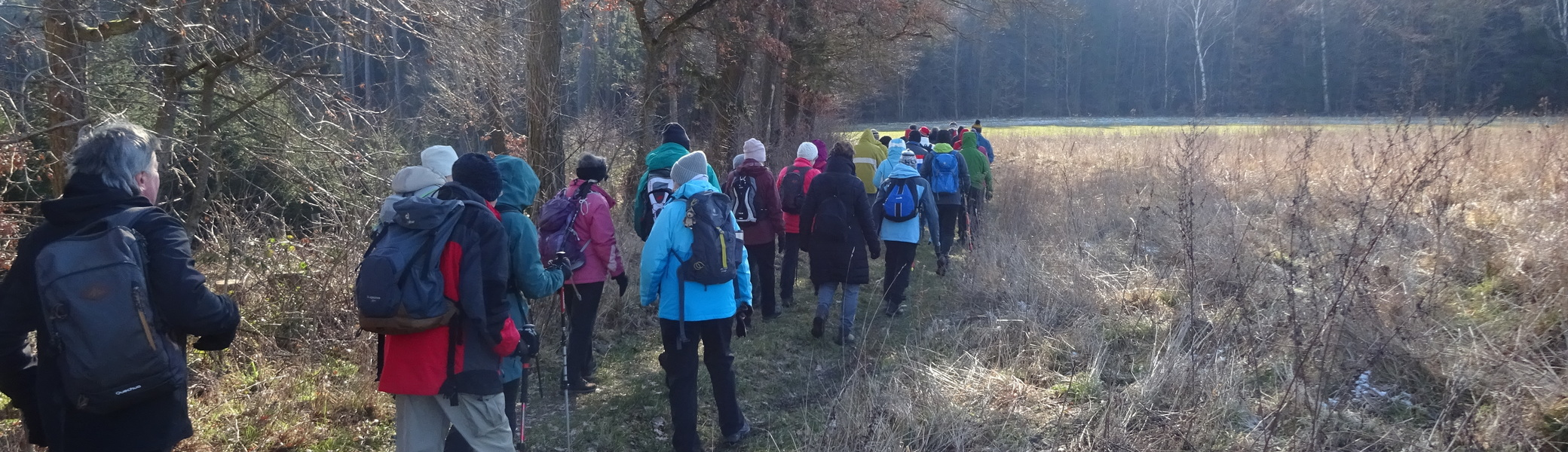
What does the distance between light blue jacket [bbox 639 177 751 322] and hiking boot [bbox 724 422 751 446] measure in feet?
2.47

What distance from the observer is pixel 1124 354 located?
5.79 m

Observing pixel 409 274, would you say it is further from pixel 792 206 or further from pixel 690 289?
pixel 792 206

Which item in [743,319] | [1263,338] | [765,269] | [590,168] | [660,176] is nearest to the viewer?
[743,319]

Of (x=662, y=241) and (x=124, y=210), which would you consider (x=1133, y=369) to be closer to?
(x=662, y=241)

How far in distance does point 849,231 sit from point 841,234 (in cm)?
8

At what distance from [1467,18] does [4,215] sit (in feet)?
91.9

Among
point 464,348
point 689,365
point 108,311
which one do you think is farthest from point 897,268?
point 108,311

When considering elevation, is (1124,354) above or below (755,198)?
below

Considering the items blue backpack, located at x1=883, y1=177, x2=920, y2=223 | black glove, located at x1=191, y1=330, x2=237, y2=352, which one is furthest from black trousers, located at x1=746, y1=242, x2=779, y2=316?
black glove, located at x1=191, y1=330, x2=237, y2=352

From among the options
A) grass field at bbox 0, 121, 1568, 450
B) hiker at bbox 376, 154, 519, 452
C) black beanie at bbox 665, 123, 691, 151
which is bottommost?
grass field at bbox 0, 121, 1568, 450

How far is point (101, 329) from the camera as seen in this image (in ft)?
8.40

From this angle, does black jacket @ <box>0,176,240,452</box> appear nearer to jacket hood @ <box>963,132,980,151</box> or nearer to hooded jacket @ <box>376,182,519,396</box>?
hooded jacket @ <box>376,182,519,396</box>

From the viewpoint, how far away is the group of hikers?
259 centimetres

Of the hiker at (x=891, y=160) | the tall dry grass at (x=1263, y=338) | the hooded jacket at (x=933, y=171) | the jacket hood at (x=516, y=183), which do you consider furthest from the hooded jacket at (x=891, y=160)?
the jacket hood at (x=516, y=183)
